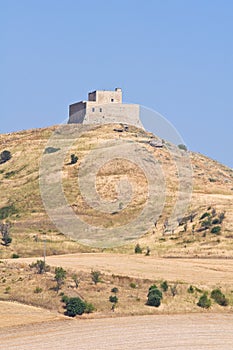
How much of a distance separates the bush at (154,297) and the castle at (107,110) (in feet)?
275

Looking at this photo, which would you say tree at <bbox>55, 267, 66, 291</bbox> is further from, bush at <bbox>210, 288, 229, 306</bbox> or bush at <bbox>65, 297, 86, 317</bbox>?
bush at <bbox>210, 288, 229, 306</bbox>

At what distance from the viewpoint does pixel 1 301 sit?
6312 cm

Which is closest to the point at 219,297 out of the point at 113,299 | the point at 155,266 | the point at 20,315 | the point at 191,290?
the point at 191,290

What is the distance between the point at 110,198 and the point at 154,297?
50.3m

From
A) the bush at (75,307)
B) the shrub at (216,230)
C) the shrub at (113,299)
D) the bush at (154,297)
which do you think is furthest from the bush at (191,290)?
the shrub at (216,230)

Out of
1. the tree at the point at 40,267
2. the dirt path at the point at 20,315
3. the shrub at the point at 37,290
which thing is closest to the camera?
the dirt path at the point at 20,315

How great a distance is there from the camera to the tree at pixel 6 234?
90312 mm

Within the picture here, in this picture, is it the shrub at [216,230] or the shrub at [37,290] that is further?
the shrub at [216,230]

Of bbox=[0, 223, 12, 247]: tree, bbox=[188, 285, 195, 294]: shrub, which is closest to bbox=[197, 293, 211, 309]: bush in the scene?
bbox=[188, 285, 195, 294]: shrub

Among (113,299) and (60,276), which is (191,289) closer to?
(113,299)

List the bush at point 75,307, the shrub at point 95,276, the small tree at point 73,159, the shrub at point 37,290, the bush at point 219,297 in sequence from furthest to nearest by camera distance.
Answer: the small tree at point 73,159 < the shrub at point 95,276 < the bush at point 219,297 < the shrub at point 37,290 < the bush at point 75,307

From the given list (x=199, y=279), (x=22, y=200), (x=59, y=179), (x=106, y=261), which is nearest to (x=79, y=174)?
(x=59, y=179)

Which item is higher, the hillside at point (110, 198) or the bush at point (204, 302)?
the hillside at point (110, 198)

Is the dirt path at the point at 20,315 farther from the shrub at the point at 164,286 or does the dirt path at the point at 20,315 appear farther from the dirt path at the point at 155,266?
the dirt path at the point at 155,266
